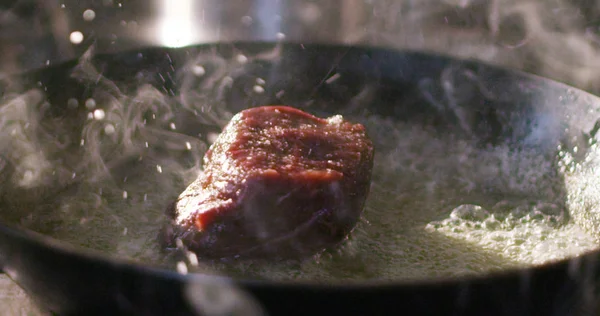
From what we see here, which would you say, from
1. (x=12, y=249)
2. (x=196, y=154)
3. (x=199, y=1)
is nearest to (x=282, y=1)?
(x=199, y=1)

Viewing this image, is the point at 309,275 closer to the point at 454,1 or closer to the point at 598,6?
the point at 598,6

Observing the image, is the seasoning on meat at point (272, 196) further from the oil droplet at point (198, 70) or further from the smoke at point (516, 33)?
the smoke at point (516, 33)

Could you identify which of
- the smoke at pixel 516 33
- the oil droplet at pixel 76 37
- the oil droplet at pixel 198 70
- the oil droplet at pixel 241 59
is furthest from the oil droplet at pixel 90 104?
the smoke at pixel 516 33

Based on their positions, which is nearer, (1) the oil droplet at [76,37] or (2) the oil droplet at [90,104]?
(2) the oil droplet at [90,104]

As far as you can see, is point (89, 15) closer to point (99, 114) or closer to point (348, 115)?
point (99, 114)

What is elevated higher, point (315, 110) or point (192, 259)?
point (315, 110)

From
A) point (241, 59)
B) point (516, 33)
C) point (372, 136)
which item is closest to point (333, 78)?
point (372, 136)
